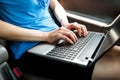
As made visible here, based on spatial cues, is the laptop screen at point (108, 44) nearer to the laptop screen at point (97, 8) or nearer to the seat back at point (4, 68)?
the seat back at point (4, 68)

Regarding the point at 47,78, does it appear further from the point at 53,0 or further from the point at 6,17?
the point at 53,0

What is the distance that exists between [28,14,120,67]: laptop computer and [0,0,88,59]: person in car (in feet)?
0.11

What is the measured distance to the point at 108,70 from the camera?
0.91 metres

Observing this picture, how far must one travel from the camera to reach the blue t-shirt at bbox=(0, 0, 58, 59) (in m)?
0.97

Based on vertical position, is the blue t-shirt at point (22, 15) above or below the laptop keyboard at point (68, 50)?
above

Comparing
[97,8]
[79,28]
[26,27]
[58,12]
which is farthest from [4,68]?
[97,8]

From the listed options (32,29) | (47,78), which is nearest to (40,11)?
(32,29)

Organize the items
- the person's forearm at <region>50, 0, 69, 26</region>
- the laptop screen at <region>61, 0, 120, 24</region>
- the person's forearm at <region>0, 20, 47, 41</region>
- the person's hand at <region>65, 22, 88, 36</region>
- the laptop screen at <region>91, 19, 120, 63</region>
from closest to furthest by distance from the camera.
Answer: the laptop screen at <region>91, 19, 120, 63</region> < the person's forearm at <region>0, 20, 47, 41</region> < the person's hand at <region>65, 22, 88, 36</region> < the person's forearm at <region>50, 0, 69, 26</region> < the laptop screen at <region>61, 0, 120, 24</region>

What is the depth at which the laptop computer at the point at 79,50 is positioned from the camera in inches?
32.3

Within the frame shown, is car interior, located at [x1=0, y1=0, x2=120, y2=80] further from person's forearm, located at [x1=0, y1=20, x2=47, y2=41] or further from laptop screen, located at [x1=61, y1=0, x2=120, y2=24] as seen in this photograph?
laptop screen, located at [x1=61, y1=0, x2=120, y2=24]

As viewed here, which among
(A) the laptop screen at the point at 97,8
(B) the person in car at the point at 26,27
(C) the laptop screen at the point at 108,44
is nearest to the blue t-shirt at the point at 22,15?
(B) the person in car at the point at 26,27

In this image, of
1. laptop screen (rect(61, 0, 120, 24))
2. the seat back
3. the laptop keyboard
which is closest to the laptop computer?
the laptop keyboard

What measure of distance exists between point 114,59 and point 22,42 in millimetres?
409

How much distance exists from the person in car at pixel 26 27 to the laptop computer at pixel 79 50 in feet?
Result: 0.11
